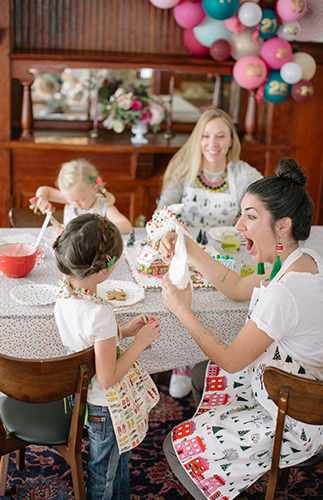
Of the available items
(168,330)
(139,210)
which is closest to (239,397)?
(168,330)

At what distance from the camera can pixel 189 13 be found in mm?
3324

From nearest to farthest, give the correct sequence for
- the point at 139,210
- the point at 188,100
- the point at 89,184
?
the point at 89,184
the point at 139,210
the point at 188,100

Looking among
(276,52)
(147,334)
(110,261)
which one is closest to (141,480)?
(147,334)

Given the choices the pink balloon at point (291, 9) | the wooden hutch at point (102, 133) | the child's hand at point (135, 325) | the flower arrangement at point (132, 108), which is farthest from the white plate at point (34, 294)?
the pink balloon at point (291, 9)

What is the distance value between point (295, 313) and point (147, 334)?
1.39 ft

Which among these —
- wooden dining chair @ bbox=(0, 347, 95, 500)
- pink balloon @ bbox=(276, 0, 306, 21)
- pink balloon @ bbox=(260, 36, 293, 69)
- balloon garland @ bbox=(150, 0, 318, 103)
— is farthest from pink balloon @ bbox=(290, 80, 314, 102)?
wooden dining chair @ bbox=(0, 347, 95, 500)

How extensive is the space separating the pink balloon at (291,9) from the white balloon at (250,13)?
0.46 feet

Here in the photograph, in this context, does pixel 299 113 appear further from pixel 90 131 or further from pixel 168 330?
pixel 168 330

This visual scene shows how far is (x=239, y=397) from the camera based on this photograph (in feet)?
5.48

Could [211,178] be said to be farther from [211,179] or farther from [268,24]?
[268,24]

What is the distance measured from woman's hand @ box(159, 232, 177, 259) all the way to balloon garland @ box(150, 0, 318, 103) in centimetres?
191

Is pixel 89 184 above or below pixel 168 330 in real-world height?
above

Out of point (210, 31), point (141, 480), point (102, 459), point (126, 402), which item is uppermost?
point (210, 31)

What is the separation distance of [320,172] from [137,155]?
1.40 meters
